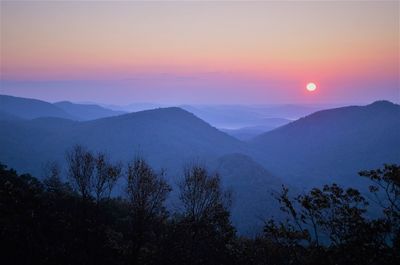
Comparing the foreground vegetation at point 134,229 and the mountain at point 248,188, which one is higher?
the foreground vegetation at point 134,229

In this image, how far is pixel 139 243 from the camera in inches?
1144

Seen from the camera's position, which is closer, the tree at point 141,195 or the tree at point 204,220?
the tree at point 141,195

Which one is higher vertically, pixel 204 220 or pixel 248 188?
pixel 204 220

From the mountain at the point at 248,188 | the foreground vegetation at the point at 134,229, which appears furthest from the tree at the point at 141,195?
the mountain at the point at 248,188

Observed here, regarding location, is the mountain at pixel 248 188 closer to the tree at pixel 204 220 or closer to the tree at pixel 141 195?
the tree at pixel 204 220

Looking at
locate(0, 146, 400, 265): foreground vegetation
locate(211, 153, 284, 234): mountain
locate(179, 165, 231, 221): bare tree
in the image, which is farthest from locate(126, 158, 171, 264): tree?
locate(211, 153, 284, 234): mountain

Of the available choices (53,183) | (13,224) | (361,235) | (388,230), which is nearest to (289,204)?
(361,235)

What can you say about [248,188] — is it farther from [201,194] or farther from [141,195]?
[141,195]

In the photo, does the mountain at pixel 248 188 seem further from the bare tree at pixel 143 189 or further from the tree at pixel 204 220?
the bare tree at pixel 143 189

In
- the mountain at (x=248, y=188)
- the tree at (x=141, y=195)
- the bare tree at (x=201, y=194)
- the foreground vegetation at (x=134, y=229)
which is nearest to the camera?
the foreground vegetation at (x=134, y=229)

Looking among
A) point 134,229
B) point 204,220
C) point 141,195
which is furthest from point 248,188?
point 141,195

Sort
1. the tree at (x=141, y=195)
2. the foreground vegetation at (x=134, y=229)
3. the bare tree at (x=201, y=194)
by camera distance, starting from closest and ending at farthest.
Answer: the foreground vegetation at (x=134, y=229)
the tree at (x=141, y=195)
the bare tree at (x=201, y=194)

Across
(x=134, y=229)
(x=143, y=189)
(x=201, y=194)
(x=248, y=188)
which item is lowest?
(x=248, y=188)

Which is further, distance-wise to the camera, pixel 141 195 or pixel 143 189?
pixel 141 195
